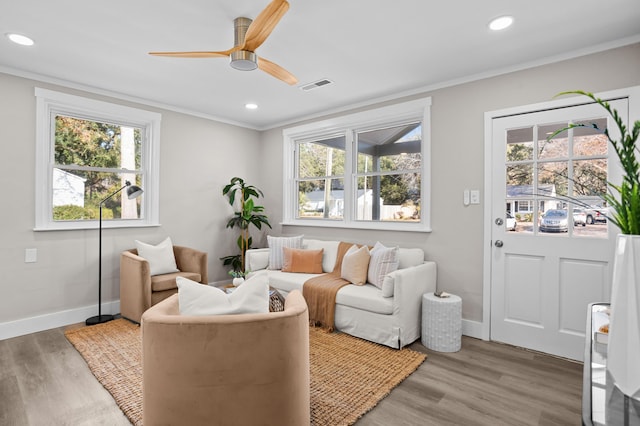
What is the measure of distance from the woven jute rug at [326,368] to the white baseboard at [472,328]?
75cm

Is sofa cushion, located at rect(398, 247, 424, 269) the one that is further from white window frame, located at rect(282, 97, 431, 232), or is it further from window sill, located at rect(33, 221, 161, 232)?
window sill, located at rect(33, 221, 161, 232)

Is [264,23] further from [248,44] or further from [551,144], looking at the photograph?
[551,144]

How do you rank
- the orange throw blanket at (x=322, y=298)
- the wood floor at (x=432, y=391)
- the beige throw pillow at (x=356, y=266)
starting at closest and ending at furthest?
the wood floor at (x=432, y=391), the orange throw blanket at (x=322, y=298), the beige throw pillow at (x=356, y=266)

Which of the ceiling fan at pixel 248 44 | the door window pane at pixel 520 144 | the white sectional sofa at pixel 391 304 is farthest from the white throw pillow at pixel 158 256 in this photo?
the door window pane at pixel 520 144

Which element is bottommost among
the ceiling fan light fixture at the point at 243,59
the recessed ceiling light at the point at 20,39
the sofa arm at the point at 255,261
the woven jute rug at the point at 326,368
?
the woven jute rug at the point at 326,368

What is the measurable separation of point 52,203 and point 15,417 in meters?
2.29

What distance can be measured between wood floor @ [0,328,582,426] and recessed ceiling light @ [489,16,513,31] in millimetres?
2563

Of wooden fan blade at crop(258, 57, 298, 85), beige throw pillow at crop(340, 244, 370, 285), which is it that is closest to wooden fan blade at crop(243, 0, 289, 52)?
wooden fan blade at crop(258, 57, 298, 85)

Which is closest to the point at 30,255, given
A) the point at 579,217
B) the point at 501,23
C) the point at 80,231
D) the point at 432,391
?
the point at 80,231

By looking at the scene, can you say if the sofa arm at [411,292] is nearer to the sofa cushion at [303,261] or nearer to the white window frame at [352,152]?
the white window frame at [352,152]

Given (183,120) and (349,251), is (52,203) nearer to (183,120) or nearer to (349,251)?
(183,120)

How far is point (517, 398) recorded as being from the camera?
224 centimetres

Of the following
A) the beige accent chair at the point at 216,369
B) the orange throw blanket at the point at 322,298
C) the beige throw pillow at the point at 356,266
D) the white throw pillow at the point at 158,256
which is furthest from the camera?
the white throw pillow at the point at 158,256

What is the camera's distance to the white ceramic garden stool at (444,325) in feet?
9.71
